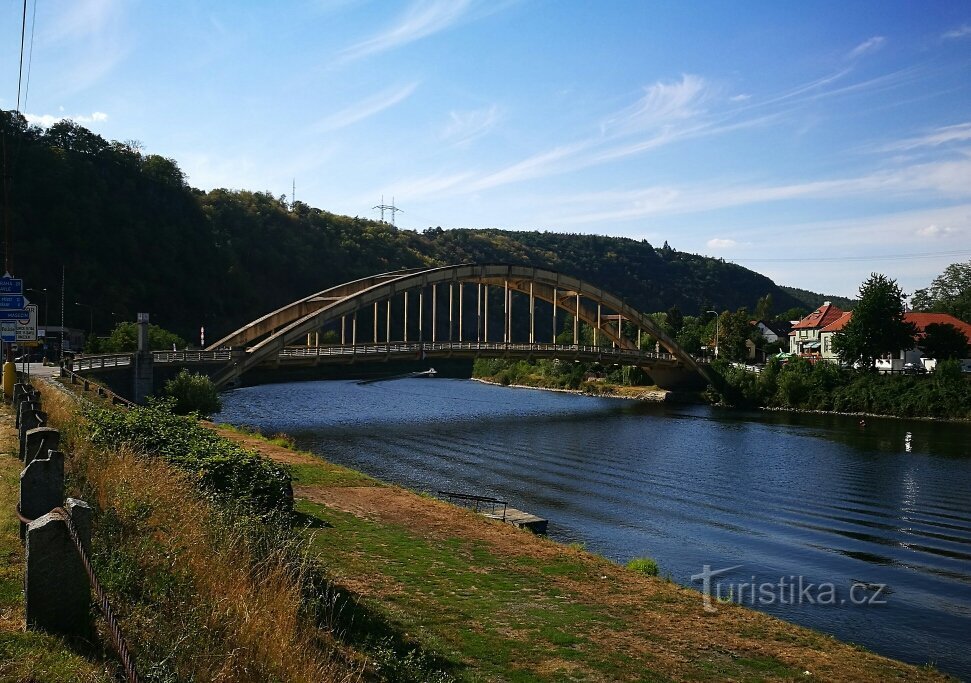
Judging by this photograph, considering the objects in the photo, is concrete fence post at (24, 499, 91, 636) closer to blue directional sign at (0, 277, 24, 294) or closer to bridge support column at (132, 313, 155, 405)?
blue directional sign at (0, 277, 24, 294)

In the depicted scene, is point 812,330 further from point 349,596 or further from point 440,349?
point 349,596

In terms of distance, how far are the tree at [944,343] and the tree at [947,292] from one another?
31.9m

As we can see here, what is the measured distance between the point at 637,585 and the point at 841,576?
7.80 m

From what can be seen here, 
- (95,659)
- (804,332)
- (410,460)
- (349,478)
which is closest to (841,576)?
(349,478)

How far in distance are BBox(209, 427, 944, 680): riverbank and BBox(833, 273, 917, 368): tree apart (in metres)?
57.3

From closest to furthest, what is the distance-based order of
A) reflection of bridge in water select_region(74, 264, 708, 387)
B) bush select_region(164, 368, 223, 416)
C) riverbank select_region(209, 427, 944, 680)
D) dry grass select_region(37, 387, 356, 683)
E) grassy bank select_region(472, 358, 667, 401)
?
dry grass select_region(37, 387, 356, 683), riverbank select_region(209, 427, 944, 680), bush select_region(164, 368, 223, 416), reflection of bridge in water select_region(74, 264, 708, 387), grassy bank select_region(472, 358, 667, 401)

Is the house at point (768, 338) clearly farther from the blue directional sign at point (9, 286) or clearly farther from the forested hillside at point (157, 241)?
the blue directional sign at point (9, 286)

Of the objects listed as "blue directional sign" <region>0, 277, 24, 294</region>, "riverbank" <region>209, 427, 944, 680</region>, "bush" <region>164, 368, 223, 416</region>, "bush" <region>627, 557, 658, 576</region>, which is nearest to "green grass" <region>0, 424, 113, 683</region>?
"riverbank" <region>209, 427, 944, 680</region>

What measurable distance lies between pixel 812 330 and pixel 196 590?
3622 inches

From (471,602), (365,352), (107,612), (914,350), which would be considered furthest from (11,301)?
(914,350)

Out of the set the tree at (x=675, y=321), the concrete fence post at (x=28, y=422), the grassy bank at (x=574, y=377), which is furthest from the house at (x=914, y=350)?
the concrete fence post at (x=28, y=422)

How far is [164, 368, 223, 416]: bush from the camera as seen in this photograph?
3838 cm

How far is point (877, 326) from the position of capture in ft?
210

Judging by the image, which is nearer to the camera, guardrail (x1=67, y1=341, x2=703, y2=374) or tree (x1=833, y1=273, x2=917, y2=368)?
guardrail (x1=67, y1=341, x2=703, y2=374)
